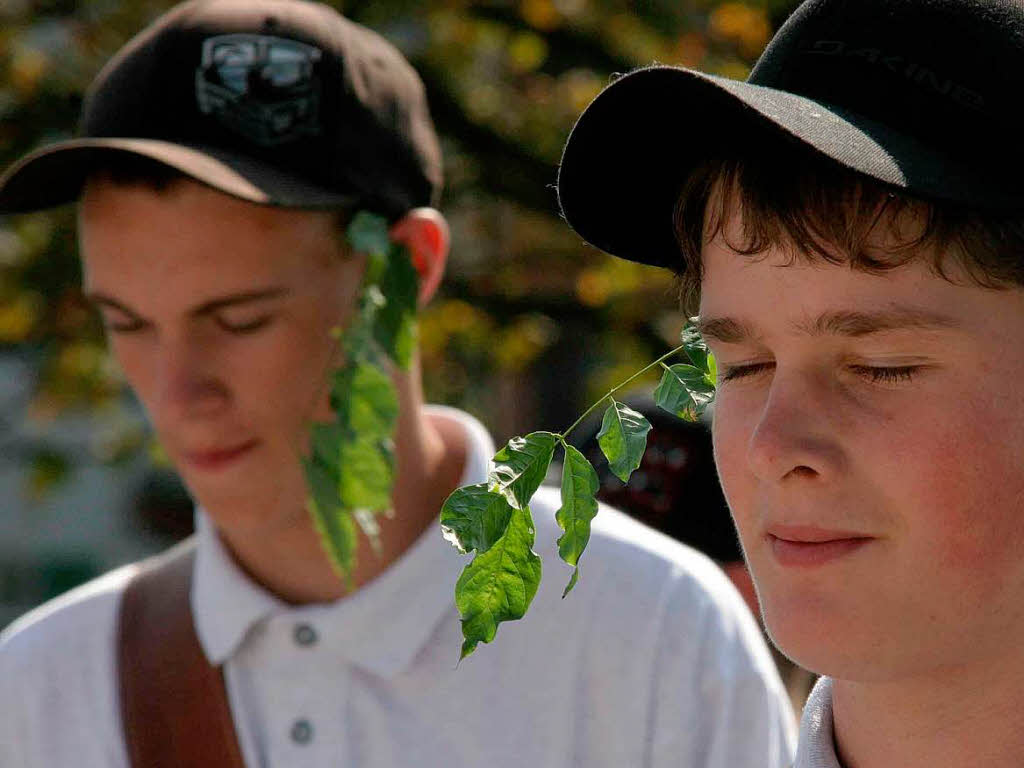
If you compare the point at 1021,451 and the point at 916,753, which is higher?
the point at 1021,451

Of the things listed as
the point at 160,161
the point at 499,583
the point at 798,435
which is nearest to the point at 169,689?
the point at 160,161

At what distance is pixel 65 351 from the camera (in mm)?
5984

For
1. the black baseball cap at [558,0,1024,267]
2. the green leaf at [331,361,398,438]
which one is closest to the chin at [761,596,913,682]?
the black baseball cap at [558,0,1024,267]

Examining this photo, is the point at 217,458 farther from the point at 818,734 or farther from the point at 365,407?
the point at 818,734

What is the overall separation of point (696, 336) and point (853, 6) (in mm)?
373

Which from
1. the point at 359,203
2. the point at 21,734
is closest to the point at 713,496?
the point at 359,203

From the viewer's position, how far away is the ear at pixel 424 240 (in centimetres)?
301

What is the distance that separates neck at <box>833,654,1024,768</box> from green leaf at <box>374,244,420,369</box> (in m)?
1.33

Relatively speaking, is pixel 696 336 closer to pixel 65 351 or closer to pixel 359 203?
pixel 359 203

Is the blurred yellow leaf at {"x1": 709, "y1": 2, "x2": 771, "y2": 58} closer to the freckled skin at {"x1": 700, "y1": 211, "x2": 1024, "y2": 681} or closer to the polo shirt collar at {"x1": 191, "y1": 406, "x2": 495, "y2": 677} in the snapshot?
the polo shirt collar at {"x1": 191, "y1": 406, "x2": 495, "y2": 677}

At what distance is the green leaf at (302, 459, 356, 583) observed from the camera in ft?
8.41

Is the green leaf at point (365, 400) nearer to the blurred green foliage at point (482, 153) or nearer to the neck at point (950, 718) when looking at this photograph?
the neck at point (950, 718)

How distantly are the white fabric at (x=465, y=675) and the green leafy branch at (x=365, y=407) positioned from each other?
21 cm

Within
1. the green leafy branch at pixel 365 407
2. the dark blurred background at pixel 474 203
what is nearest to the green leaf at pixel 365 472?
the green leafy branch at pixel 365 407
